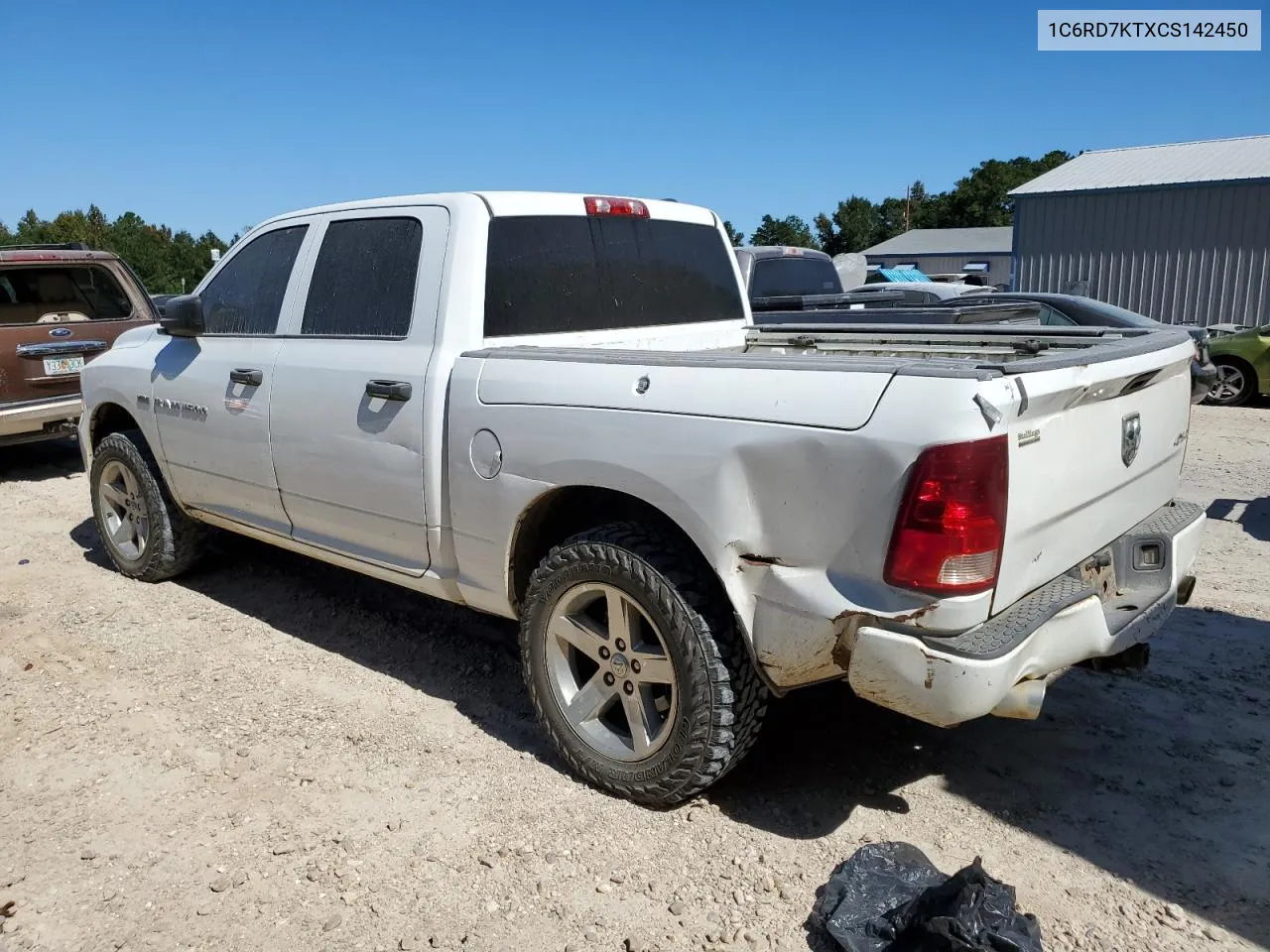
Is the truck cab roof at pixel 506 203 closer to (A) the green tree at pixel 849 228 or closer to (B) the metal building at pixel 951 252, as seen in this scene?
(B) the metal building at pixel 951 252

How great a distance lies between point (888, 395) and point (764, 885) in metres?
1.46

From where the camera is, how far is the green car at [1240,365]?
1230 cm

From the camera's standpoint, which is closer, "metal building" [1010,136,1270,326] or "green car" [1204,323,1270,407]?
"green car" [1204,323,1270,407]

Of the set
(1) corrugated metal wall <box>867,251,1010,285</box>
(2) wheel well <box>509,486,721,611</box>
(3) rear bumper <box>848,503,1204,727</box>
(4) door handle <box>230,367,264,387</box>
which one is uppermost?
(4) door handle <box>230,367,264,387</box>

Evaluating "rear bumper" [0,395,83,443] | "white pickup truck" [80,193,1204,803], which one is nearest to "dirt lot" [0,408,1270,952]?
"white pickup truck" [80,193,1204,803]

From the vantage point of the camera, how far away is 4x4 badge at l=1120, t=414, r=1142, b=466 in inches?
124

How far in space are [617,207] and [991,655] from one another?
2640 mm

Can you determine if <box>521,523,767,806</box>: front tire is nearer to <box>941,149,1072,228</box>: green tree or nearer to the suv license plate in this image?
the suv license plate

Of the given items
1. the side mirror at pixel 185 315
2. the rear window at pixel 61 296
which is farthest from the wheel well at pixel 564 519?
the rear window at pixel 61 296

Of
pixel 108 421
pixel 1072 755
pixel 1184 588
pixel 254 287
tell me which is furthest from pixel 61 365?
pixel 1184 588

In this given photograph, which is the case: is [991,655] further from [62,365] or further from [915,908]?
[62,365]

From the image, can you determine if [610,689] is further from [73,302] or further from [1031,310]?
[73,302]

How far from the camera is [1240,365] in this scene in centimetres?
1250

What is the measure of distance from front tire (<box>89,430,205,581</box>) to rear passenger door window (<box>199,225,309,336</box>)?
104 cm
